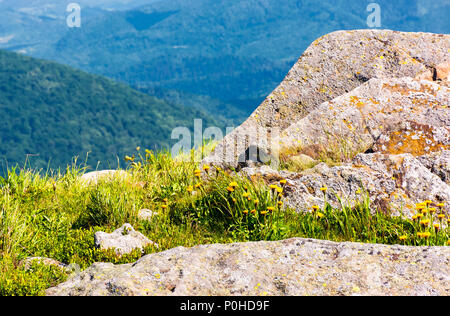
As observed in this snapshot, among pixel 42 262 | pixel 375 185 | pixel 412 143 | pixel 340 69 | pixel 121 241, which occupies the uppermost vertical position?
pixel 340 69

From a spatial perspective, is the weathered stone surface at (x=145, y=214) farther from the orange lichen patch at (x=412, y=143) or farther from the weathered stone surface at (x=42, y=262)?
the orange lichen patch at (x=412, y=143)

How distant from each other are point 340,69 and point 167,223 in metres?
5.74

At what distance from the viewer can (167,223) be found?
5551 mm

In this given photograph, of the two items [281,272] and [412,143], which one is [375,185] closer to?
[412,143]

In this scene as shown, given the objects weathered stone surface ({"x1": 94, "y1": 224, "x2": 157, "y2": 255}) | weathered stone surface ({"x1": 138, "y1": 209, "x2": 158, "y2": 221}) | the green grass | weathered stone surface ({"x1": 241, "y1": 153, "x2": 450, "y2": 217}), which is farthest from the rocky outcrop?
weathered stone surface ({"x1": 94, "y1": 224, "x2": 157, "y2": 255})

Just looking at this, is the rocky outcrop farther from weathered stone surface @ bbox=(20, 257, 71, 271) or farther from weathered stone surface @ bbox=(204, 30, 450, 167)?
weathered stone surface @ bbox=(20, 257, 71, 271)

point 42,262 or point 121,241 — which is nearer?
point 42,262

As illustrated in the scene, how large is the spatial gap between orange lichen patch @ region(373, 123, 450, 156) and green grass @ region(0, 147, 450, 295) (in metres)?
1.75

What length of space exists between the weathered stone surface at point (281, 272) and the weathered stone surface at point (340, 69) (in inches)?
198

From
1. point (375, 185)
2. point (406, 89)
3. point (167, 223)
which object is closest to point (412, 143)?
point (406, 89)

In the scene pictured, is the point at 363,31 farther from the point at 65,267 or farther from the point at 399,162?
the point at 65,267
